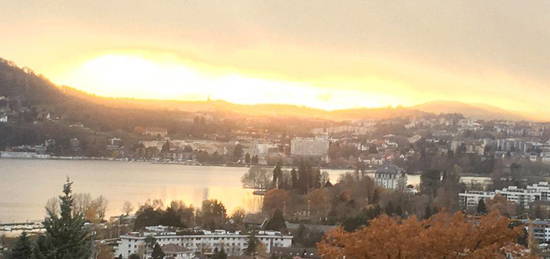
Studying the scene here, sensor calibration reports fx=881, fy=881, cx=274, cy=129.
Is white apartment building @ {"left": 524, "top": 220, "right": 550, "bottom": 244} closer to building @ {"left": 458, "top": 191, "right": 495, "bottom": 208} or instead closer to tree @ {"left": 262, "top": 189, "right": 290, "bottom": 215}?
building @ {"left": 458, "top": 191, "right": 495, "bottom": 208}

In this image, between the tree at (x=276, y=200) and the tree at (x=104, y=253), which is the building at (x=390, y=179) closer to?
the tree at (x=276, y=200)

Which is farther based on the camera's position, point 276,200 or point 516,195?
point 516,195

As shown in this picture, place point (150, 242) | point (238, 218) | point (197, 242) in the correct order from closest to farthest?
point (150, 242)
point (197, 242)
point (238, 218)

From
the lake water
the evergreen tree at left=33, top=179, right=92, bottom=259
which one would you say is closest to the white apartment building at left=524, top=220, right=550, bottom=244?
the lake water

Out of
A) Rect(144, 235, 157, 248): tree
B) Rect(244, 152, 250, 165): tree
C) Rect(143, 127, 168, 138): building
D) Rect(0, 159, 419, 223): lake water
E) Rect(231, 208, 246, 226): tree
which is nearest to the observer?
Rect(144, 235, 157, 248): tree

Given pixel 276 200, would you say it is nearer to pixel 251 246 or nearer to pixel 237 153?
pixel 251 246

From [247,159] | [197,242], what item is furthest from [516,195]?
[247,159]

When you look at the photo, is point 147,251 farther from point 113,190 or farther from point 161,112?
point 161,112
